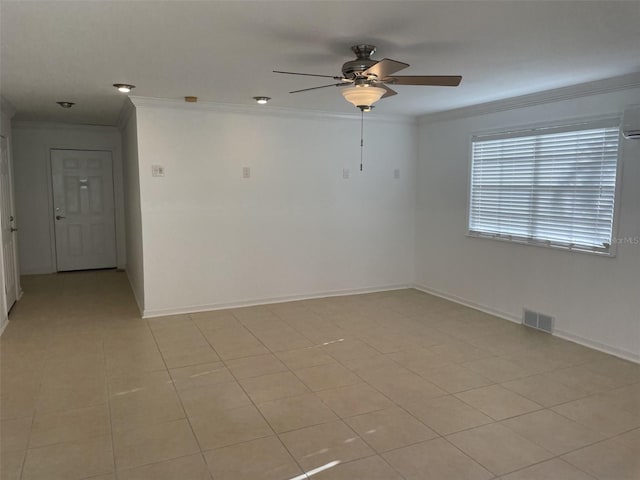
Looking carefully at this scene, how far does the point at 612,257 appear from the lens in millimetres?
3881

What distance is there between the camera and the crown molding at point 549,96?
12.2 feet

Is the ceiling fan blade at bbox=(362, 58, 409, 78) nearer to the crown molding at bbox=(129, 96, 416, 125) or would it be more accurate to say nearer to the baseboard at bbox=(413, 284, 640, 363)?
the crown molding at bbox=(129, 96, 416, 125)

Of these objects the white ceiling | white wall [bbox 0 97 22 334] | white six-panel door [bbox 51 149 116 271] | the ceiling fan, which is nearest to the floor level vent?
the white ceiling

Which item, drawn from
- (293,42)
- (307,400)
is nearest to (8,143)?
(293,42)

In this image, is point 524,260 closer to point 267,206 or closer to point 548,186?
point 548,186

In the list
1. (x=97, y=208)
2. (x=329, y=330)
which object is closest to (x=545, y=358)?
(x=329, y=330)

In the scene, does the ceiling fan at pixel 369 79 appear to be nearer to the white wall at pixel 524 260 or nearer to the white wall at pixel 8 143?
the white wall at pixel 524 260

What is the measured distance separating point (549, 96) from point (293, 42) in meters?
2.77

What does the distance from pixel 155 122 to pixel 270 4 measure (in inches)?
115

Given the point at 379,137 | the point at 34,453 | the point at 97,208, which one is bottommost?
the point at 34,453

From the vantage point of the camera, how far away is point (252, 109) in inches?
202

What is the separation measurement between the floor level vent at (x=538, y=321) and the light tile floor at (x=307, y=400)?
0.39ft

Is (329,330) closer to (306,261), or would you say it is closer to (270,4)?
(306,261)

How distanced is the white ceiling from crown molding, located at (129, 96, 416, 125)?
0.31m
